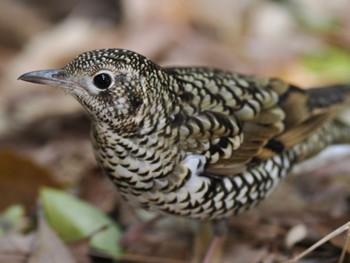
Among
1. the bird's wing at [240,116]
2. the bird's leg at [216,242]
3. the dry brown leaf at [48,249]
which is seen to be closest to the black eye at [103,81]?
the bird's wing at [240,116]

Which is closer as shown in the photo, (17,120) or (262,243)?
(262,243)

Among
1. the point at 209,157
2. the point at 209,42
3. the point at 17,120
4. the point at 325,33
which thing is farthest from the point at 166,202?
the point at 325,33

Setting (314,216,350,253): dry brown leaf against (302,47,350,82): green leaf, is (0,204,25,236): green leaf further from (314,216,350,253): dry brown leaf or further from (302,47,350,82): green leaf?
(302,47,350,82): green leaf

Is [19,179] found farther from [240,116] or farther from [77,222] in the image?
[240,116]

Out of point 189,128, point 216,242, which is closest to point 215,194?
point 189,128

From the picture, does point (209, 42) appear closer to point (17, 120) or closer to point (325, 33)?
point (325, 33)

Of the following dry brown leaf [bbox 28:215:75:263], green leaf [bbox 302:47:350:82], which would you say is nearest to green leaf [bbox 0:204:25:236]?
dry brown leaf [bbox 28:215:75:263]
